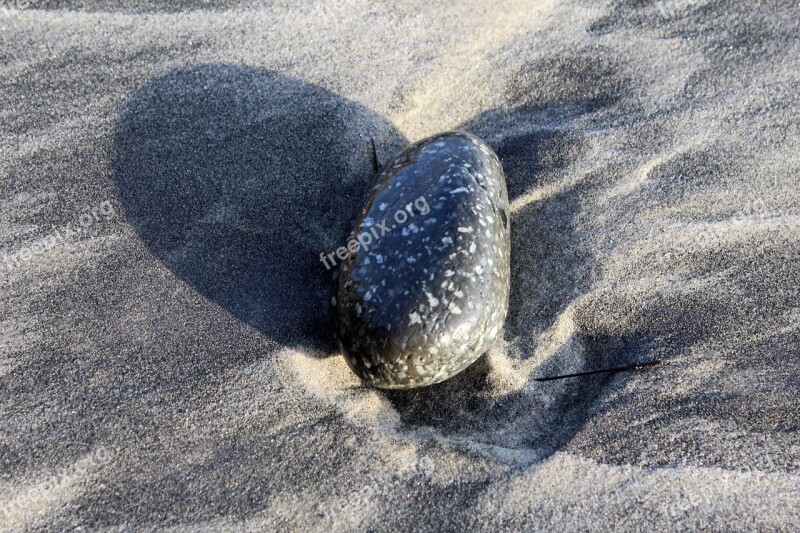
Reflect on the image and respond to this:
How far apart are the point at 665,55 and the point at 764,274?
129 centimetres

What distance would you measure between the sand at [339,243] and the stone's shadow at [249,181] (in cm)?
1

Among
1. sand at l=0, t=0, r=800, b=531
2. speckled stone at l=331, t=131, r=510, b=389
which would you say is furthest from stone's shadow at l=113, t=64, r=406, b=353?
speckled stone at l=331, t=131, r=510, b=389

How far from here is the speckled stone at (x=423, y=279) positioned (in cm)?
220

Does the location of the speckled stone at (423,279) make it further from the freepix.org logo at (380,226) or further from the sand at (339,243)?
the sand at (339,243)

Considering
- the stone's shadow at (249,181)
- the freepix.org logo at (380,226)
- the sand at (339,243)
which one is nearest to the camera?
the sand at (339,243)

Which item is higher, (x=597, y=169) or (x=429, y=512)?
(x=597, y=169)

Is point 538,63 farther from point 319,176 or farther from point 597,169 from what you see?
point 319,176

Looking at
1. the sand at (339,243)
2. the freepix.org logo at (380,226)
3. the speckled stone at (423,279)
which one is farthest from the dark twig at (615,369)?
the freepix.org logo at (380,226)

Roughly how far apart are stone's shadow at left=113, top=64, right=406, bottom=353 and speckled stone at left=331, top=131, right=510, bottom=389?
320 mm

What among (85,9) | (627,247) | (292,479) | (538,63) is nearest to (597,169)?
(627,247)

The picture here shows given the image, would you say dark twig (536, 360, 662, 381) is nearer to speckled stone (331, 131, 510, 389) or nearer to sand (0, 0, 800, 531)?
sand (0, 0, 800, 531)

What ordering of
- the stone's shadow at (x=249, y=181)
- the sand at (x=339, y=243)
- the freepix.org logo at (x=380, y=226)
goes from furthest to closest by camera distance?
the stone's shadow at (x=249, y=181) < the freepix.org logo at (x=380, y=226) < the sand at (x=339, y=243)

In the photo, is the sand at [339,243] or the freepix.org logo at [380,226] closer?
the sand at [339,243]

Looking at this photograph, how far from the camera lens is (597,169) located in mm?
2873
